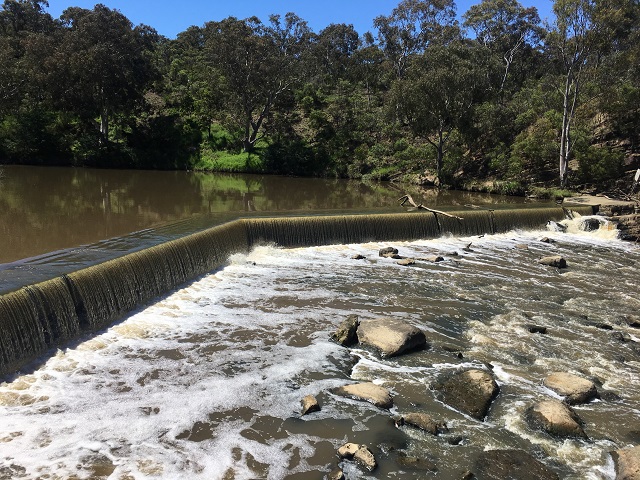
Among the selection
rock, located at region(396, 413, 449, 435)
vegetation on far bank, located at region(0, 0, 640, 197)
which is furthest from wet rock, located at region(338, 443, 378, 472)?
vegetation on far bank, located at region(0, 0, 640, 197)

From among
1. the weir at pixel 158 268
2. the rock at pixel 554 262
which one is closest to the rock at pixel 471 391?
the weir at pixel 158 268

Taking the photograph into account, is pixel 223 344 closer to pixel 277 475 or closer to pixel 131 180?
pixel 277 475

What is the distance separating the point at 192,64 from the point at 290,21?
13.5 m

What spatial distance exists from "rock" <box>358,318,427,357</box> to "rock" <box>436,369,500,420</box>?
43.7 inches

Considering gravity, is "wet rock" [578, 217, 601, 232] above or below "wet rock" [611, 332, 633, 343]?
above

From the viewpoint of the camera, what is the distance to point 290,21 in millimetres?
53906

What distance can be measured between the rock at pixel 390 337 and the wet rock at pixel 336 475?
9.61 ft

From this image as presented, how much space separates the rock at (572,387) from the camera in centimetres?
653

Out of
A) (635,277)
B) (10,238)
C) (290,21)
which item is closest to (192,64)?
(290,21)

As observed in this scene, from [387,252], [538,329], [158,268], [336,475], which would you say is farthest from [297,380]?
[387,252]

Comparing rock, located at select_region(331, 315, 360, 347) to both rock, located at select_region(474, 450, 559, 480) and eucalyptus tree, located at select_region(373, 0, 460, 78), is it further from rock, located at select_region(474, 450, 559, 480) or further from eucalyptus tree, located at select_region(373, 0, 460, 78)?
eucalyptus tree, located at select_region(373, 0, 460, 78)

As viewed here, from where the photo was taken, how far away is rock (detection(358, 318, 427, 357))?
7.84 meters

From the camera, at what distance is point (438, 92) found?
28734mm

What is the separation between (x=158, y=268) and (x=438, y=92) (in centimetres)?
2362
